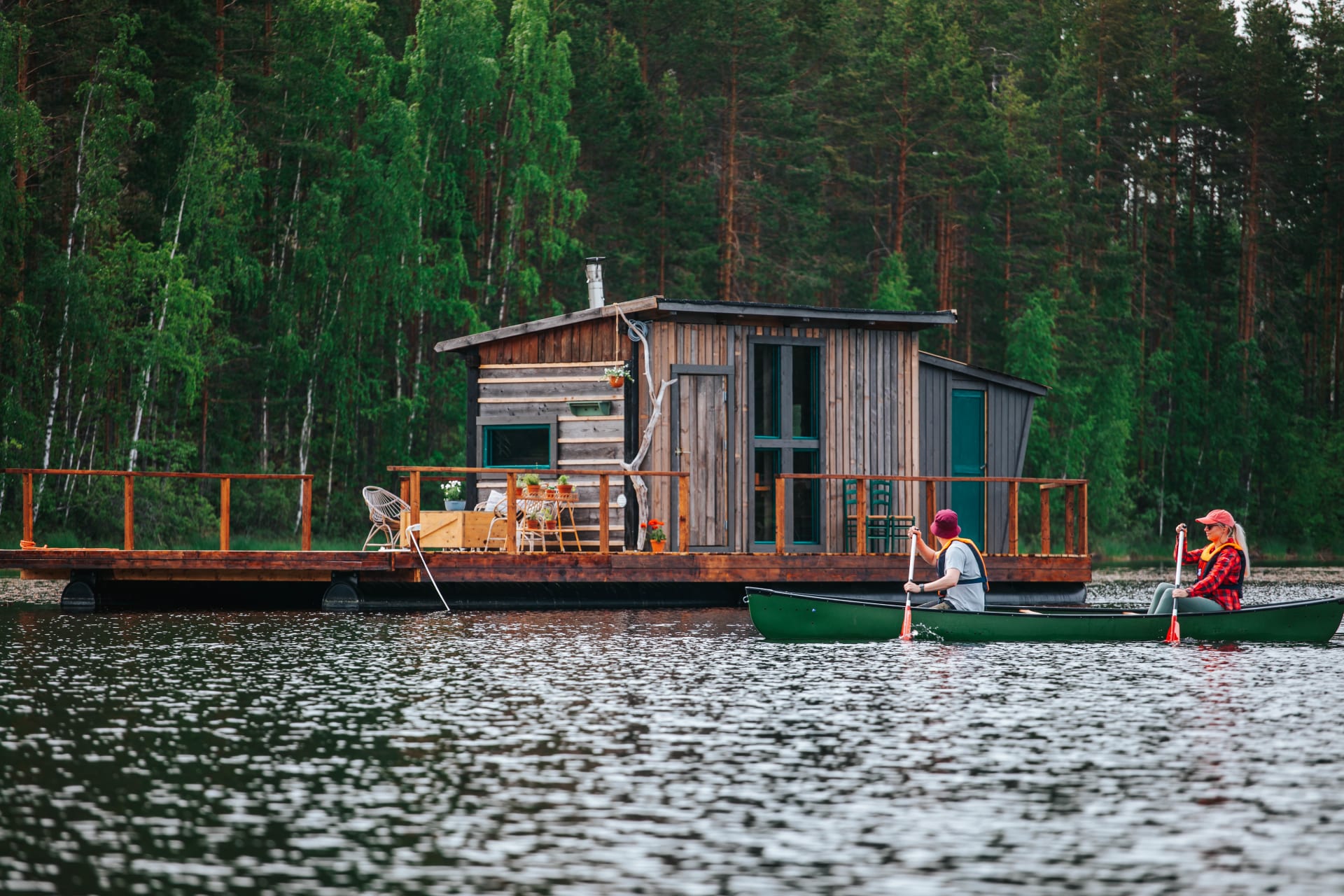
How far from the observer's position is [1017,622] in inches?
637

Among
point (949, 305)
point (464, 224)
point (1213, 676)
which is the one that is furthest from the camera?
point (949, 305)

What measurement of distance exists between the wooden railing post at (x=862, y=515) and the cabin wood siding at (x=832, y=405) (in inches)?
10.4

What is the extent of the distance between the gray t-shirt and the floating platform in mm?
4081

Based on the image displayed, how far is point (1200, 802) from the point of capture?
314 inches

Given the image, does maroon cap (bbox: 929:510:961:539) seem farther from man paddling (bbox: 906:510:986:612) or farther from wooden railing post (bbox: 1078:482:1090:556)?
wooden railing post (bbox: 1078:482:1090:556)

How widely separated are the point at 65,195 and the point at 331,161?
7.06 metres

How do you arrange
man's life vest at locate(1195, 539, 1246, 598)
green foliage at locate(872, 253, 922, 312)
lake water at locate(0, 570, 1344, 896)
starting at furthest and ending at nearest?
green foliage at locate(872, 253, 922, 312), man's life vest at locate(1195, 539, 1246, 598), lake water at locate(0, 570, 1344, 896)

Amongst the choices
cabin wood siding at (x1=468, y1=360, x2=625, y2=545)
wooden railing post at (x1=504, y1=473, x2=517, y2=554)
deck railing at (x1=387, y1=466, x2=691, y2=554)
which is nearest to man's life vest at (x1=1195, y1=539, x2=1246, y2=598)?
deck railing at (x1=387, y1=466, x2=691, y2=554)

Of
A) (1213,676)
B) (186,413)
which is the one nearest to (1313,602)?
(1213,676)

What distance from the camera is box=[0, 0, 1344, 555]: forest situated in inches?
1239

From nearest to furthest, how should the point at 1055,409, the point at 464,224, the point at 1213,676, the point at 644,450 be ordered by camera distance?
the point at 1213,676 < the point at 644,450 < the point at 464,224 < the point at 1055,409

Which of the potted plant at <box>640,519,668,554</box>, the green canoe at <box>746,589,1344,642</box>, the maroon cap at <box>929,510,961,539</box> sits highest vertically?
the maroon cap at <box>929,510,961,539</box>

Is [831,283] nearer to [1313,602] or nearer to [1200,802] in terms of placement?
[1313,602]

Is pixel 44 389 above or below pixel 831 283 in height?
below
